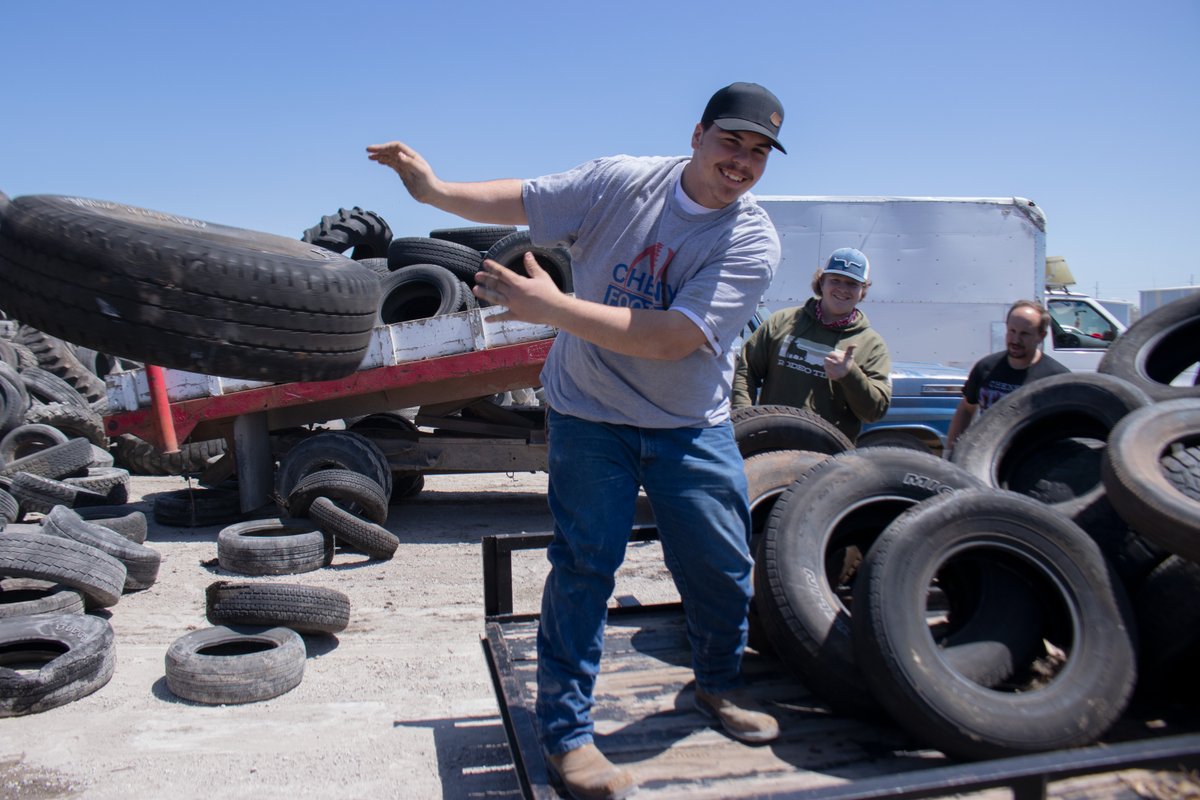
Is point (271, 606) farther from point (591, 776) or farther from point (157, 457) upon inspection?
point (157, 457)

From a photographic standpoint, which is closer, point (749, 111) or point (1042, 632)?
point (749, 111)

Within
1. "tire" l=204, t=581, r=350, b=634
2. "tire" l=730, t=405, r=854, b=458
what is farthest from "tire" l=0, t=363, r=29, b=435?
"tire" l=730, t=405, r=854, b=458

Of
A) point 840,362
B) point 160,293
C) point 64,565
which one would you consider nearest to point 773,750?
point 840,362

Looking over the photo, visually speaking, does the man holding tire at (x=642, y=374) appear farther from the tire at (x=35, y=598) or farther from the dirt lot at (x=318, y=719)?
the tire at (x=35, y=598)

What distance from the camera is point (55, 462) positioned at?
318 inches

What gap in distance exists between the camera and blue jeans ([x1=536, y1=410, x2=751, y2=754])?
240 centimetres

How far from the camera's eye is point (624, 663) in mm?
3244

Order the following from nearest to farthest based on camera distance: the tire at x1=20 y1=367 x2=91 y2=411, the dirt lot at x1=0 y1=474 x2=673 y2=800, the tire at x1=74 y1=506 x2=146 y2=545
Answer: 1. the dirt lot at x1=0 y1=474 x2=673 y2=800
2. the tire at x1=74 y1=506 x2=146 y2=545
3. the tire at x1=20 y1=367 x2=91 y2=411

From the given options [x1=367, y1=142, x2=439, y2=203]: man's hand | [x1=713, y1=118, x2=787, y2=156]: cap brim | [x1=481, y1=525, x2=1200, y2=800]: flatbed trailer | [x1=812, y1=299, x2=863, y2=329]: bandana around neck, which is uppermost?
[x1=713, y1=118, x2=787, y2=156]: cap brim

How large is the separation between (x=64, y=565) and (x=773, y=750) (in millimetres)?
4135

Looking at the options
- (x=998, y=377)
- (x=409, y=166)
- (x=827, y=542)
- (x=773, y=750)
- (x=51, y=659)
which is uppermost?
(x=409, y=166)

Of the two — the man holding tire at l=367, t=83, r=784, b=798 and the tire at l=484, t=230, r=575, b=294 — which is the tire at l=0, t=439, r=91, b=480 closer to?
the tire at l=484, t=230, r=575, b=294

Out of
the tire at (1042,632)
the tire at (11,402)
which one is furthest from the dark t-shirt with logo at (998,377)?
the tire at (11,402)

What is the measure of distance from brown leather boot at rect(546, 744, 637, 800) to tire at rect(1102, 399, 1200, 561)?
5.44ft
